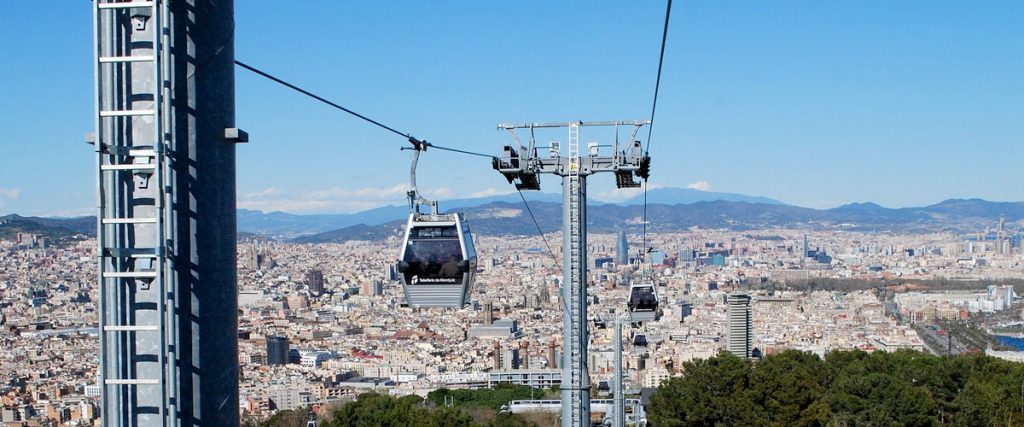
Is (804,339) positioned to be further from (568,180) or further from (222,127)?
(222,127)

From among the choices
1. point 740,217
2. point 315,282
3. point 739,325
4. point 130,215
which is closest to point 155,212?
point 130,215

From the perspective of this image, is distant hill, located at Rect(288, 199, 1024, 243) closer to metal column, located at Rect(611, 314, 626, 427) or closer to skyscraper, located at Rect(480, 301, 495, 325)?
skyscraper, located at Rect(480, 301, 495, 325)

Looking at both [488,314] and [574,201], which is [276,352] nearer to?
[488,314]

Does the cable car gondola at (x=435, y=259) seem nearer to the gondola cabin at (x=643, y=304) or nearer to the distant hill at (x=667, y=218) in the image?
the gondola cabin at (x=643, y=304)

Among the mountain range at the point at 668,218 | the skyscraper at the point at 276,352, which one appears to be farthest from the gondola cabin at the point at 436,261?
the mountain range at the point at 668,218

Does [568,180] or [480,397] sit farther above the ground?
[568,180]

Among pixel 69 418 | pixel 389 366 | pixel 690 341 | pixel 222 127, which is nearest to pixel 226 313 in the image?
pixel 222 127
